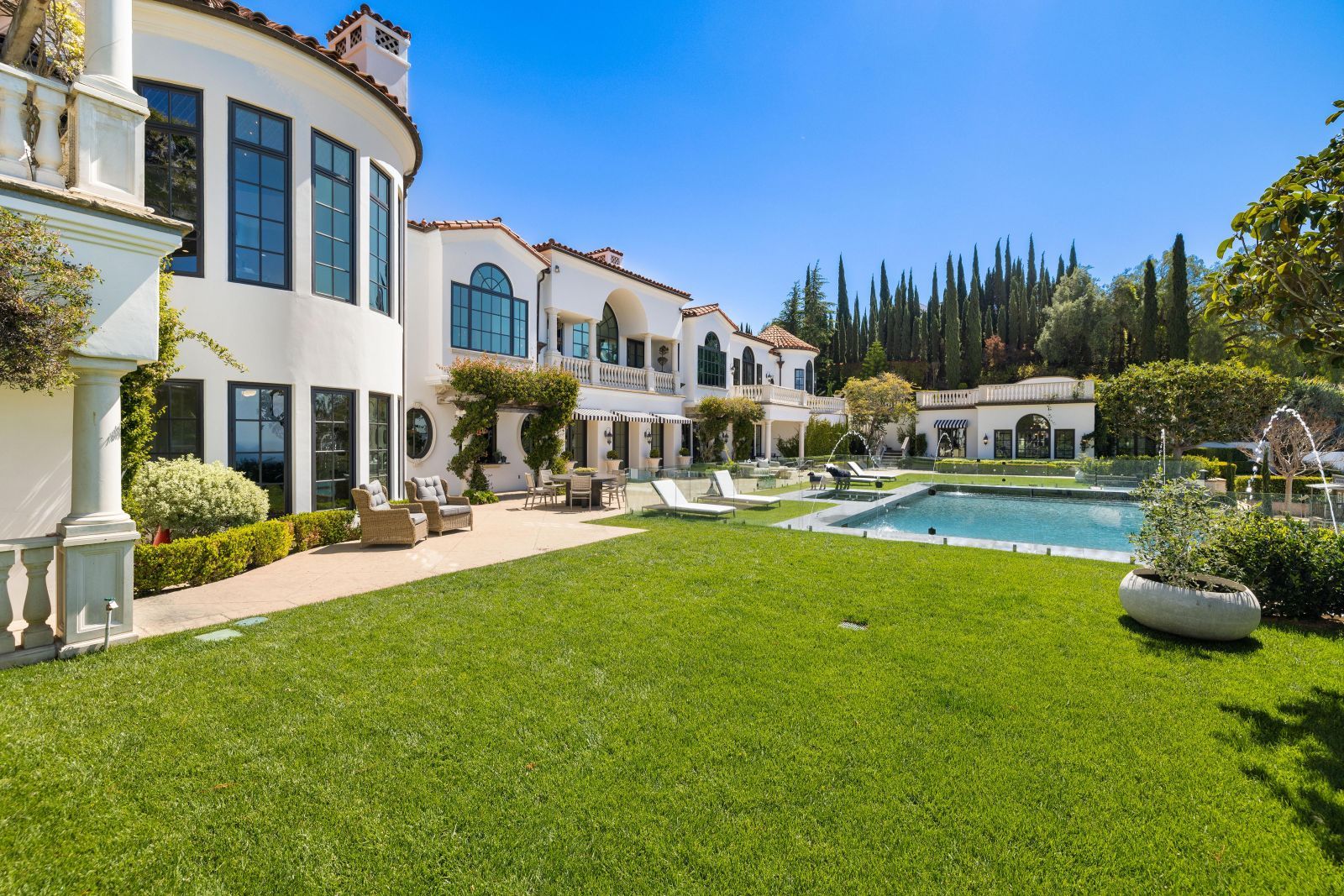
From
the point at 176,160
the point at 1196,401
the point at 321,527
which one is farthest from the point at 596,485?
the point at 1196,401

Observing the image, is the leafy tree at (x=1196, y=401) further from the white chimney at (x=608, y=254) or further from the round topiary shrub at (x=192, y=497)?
the round topiary shrub at (x=192, y=497)

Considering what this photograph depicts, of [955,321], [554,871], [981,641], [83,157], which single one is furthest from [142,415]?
[955,321]

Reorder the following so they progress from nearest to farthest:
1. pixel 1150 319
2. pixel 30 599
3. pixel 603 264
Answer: pixel 30 599 < pixel 603 264 < pixel 1150 319

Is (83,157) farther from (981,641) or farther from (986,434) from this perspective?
(986,434)

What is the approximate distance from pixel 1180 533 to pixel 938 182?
71.2 ft

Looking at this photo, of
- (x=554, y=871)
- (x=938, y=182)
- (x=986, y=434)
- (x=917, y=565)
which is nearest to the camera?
(x=554, y=871)

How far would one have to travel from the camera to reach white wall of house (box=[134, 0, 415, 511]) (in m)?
10.4

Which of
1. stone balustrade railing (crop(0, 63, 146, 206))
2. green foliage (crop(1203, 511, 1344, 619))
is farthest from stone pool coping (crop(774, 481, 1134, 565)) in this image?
stone balustrade railing (crop(0, 63, 146, 206))

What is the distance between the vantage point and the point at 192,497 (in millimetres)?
9250

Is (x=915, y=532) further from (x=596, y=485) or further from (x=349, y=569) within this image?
(x=349, y=569)

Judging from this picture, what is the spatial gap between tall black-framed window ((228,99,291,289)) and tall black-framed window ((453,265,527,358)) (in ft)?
32.2

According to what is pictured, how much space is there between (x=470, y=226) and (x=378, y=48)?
6.39 meters

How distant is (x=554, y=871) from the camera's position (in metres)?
3.08

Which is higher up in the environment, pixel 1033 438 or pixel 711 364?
pixel 711 364
